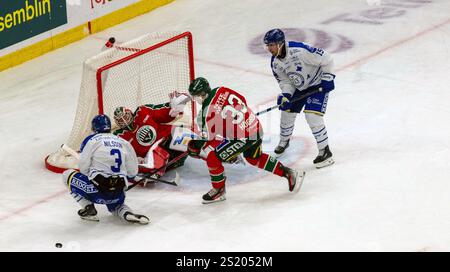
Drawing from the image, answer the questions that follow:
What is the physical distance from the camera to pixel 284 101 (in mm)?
7480

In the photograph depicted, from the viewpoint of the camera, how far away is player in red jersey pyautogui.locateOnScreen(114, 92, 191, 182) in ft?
24.6

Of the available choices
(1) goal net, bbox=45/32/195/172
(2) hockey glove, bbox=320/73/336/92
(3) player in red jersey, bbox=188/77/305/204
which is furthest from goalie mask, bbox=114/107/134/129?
(2) hockey glove, bbox=320/73/336/92

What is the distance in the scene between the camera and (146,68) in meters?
8.26

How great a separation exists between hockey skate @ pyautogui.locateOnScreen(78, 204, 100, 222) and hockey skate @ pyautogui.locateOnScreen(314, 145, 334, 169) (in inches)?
66.1

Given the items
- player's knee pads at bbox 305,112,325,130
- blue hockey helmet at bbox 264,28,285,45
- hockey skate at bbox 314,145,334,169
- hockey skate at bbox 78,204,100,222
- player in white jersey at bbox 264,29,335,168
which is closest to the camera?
hockey skate at bbox 78,204,100,222

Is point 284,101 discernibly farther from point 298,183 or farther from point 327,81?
point 298,183

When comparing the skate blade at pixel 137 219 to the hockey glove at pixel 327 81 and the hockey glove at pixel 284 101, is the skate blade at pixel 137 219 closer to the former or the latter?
the hockey glove at pixel 284 101

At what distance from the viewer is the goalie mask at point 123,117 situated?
7.46 metres

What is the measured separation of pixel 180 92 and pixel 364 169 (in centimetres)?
163

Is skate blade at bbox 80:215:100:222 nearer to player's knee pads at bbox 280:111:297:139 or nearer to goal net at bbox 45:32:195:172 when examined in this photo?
goal net at bbox 45:32:195:172

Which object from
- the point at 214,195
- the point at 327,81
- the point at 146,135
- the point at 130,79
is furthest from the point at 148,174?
the point at 327,81

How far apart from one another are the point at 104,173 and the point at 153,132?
1001 mm

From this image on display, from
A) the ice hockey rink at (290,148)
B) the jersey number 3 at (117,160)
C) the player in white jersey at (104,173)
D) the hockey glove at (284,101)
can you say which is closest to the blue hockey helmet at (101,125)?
the player in white jersey at (104,173)

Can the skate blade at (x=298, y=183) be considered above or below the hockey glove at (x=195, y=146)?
below
